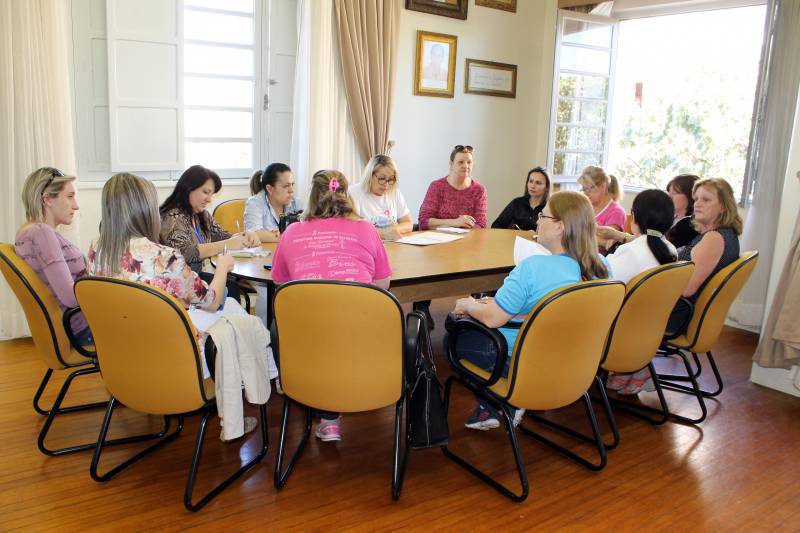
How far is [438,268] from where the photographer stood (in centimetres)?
302

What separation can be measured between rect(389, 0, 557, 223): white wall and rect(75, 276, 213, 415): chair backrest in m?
3.68

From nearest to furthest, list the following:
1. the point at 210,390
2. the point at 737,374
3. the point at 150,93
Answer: the point at 210,390 < the point at 737,374 < the point at 150,93

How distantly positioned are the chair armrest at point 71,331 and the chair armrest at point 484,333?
56.2 inches

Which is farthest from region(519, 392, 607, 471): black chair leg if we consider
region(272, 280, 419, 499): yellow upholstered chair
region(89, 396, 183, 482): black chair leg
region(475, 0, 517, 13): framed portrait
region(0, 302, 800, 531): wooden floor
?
region(475, 0, 517, 13): framed portrait

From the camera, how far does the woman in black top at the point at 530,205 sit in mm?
4570

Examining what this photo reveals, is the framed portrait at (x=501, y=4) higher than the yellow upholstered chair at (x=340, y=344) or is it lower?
higher

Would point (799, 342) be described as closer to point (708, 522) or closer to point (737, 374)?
point (737, 374)

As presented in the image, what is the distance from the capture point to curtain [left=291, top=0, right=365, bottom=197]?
15.6 ft

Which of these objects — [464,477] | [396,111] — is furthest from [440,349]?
[396,111]

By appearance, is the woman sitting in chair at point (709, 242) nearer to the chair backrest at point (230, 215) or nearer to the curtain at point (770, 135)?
the curtain at point (770, 135)

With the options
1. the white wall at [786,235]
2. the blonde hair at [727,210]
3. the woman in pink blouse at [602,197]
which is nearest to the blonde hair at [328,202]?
the blonde hair at [727,210]

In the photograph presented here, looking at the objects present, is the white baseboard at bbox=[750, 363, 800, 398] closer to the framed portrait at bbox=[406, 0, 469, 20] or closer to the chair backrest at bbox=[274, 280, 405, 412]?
the chair backrest at bbox=[274, 280, 405, 412]

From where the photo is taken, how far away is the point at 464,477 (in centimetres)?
257

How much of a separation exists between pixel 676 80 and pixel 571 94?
915 millimetres
